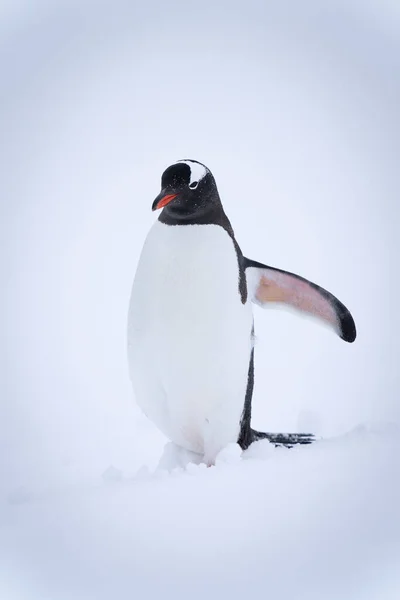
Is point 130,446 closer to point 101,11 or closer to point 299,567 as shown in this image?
point 299,567

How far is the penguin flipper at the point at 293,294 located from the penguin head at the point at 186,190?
0.23m

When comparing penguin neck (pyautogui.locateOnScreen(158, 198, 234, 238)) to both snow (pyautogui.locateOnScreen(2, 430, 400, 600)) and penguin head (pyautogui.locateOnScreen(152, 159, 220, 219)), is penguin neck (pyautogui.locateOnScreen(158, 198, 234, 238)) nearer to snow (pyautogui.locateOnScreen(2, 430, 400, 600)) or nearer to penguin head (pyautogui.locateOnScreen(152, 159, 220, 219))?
penguin head (pyautogui.locateOnScreen(152, 159, 220, 219))

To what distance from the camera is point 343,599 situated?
1326 mm

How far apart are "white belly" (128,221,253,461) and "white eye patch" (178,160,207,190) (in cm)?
10

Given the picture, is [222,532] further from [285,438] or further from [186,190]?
[186,190]

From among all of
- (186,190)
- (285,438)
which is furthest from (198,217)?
(285,438)

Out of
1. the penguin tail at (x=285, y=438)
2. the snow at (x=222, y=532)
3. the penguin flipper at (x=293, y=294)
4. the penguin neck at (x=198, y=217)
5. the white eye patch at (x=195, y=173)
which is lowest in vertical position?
the snow at (x=222, y=532)

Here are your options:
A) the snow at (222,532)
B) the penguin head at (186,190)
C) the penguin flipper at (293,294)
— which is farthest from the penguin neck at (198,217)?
the snow at (222,532)

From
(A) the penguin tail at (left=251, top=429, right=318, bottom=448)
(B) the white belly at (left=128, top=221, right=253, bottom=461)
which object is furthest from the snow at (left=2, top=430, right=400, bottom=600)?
(A) the penguin tail at (left=251, top=429, right=318, bottom=448)

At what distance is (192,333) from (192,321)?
0.09 feet

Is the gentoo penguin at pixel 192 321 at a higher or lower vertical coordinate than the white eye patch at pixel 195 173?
lower

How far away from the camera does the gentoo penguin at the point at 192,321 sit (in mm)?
1543

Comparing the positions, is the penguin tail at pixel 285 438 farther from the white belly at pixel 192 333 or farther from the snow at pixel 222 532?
the snow at pixel 222 532

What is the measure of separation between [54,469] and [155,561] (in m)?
0.52
